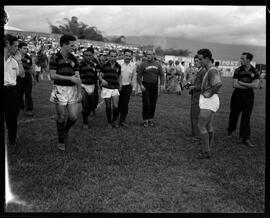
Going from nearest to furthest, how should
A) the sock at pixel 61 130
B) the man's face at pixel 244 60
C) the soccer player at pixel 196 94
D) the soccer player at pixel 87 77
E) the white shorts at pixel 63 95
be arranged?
the white shorts at pixel 63 95
the sock at pixel 61 130
the man's face at pixel 244 60
the soccer player at pixel 196 94
the soccer player at pixel 87 77

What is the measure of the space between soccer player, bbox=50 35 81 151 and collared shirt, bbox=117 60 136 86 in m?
2.68

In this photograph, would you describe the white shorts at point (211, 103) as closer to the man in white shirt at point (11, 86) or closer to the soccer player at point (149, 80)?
the soccer player at point (149, 80)

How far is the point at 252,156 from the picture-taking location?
6.36m

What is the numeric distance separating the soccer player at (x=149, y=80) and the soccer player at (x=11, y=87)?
3606 mm

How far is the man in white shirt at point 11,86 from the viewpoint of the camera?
5.53 meters

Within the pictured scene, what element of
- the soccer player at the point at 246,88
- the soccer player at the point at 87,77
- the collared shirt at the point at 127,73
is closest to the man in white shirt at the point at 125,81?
the collared shirt at the point at 127,73

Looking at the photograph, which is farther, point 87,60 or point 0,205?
point 87,60

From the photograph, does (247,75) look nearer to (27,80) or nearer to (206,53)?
(206,53)

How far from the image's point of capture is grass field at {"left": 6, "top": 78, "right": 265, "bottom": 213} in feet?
13.3

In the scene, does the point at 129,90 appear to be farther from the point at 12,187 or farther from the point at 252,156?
the point at 12,187

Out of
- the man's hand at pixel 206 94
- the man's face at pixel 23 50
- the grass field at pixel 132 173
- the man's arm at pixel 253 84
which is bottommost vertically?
the grass field at pixel 132 173

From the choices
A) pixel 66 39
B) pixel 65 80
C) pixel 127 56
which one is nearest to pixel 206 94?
pixel 65 80
